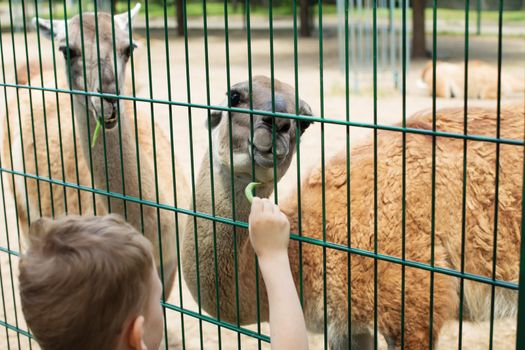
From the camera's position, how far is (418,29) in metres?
18.9

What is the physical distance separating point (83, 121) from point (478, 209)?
2.19 metres

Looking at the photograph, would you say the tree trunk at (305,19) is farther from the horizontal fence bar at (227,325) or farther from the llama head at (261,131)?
the horizontal fence bar at (227,325)

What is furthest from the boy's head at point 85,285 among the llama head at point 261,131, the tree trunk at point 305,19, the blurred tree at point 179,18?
the blurred tree at point 179,18

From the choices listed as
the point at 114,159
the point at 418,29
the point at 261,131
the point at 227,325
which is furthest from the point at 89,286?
the point at 418,29

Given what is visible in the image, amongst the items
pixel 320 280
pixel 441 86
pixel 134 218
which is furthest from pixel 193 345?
pixel 441 86

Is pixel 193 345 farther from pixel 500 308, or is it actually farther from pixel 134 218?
pixel 500 308

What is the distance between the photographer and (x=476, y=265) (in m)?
3.64

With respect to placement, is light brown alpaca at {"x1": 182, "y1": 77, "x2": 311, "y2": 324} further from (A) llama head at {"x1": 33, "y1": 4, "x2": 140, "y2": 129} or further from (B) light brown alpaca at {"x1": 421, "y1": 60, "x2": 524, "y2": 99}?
(B) light brown alpaca at {"x1": 421, "y1": 60, "x2": 524, "y2": 99}

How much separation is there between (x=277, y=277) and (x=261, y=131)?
855 millimetres

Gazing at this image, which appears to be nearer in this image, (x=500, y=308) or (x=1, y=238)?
(x=500, y=308)

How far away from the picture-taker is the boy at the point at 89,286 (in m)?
1.72

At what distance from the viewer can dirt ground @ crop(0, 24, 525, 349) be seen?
Result: 4996mm

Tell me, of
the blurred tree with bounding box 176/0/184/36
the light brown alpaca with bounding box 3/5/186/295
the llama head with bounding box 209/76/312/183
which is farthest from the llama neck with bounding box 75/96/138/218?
the blurred tree with bounding box 176/0/184/36

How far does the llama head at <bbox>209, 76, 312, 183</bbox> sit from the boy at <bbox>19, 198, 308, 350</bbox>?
100cm
